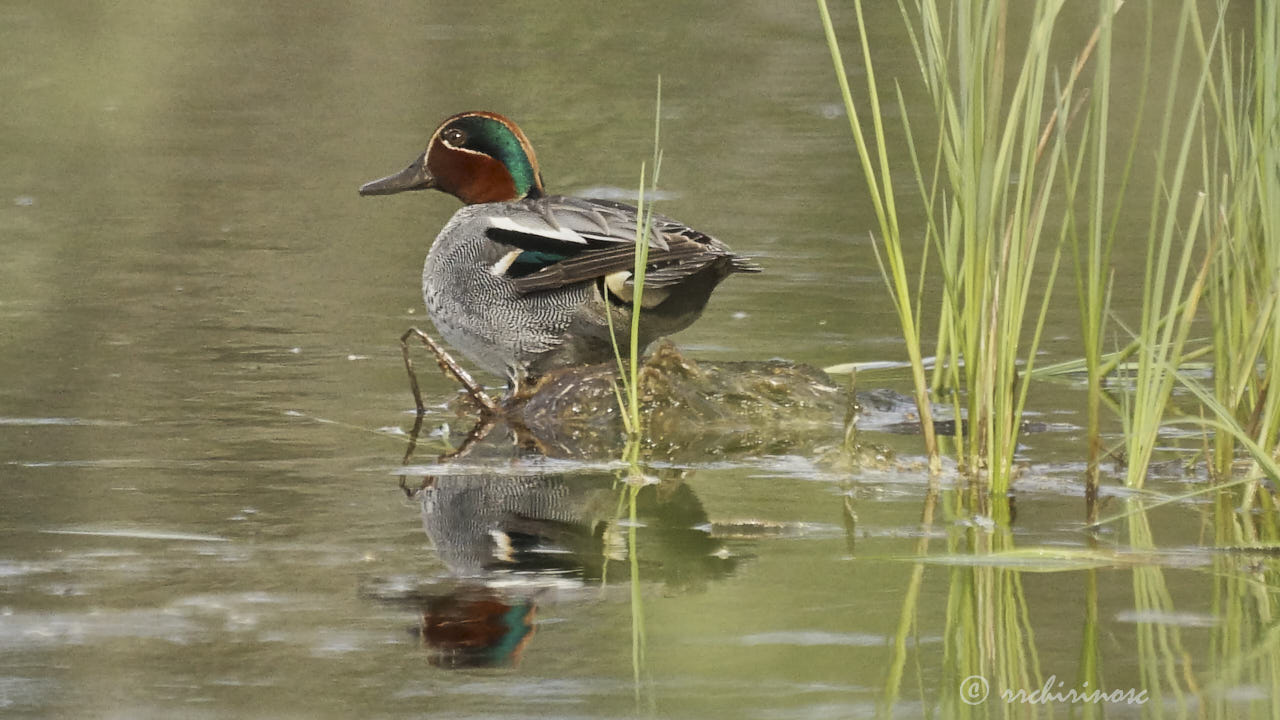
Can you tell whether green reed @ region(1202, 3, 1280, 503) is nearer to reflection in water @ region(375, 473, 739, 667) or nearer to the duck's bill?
reflection in water @ region(375, 473, 739, 667)

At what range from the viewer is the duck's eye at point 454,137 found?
7.34m

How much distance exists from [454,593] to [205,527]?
87cm

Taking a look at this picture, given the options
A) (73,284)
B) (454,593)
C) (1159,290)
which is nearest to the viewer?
(454,593)

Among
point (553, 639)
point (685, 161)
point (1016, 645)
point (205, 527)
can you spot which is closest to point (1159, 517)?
point (1016, 645)

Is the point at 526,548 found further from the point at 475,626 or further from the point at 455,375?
the point at 455,375

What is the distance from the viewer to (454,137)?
7.36 meters

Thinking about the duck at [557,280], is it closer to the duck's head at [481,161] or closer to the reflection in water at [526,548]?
the duck's head at [481,161]

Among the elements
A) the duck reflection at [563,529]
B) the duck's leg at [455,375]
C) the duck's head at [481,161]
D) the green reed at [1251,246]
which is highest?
the green reed at [1251,246]

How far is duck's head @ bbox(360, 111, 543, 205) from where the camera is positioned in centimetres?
726

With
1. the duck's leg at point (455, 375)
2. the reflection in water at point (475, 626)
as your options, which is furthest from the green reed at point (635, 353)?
the reflection in water at point (475, 626)

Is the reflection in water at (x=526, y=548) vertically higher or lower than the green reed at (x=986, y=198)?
lower

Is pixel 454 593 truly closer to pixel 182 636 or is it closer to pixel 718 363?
pixel 182 636

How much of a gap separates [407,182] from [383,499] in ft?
8.92

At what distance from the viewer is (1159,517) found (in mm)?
4777
